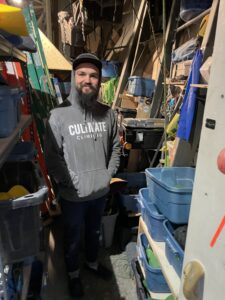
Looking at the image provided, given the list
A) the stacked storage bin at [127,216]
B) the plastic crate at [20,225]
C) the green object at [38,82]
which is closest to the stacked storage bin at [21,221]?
the plastic crate at [20,225]

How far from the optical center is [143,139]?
230 centimetres

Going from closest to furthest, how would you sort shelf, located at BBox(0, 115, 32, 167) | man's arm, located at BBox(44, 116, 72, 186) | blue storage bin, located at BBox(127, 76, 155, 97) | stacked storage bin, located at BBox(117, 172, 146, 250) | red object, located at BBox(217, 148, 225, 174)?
1. red object, located at BBox(217, 148, 225, 174)
2. shelf, located at BBox(0, 115, 32, 167)
3. man's arm, located at BBox(44, 116, 72, 186)
4. stacked storage bin, located at BBox(117, 172, 146, 250)
5. blue storage bin, located at BBox(127, 76, 155, 97)

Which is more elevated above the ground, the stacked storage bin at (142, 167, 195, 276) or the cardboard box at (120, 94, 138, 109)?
the cardboard box at (120, 94, 138, 109)

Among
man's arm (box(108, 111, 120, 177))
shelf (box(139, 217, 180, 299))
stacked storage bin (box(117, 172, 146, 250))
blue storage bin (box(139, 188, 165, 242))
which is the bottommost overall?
stacked storage bin (box(117, 172, 146, 250))

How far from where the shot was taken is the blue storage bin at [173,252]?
1097 millimetres

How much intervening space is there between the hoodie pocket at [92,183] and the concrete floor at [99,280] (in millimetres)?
692

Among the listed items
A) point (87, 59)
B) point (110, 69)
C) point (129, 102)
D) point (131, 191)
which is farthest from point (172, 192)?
point (110, 69)

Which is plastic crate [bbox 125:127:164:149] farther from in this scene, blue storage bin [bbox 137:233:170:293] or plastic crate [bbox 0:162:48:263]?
plastic crate [bbox 0:162:48:263]

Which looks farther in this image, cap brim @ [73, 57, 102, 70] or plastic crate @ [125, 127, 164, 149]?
plastic crate @ [125, 127, 164, 149]

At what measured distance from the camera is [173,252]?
3.74ft

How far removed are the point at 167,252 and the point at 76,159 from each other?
29.3 inches

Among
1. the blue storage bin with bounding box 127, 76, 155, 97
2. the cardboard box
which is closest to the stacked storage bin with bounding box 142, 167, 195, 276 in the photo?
the blue storage bin with bounding box 127, 76, 155, 97

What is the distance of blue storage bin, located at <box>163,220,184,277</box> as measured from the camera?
1097 millimetres

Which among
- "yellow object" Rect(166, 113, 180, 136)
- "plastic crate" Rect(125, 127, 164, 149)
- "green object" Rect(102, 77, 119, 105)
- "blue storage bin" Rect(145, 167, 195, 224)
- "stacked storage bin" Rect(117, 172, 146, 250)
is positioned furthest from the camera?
"green object" Rect(102, 77, 119, 105)
